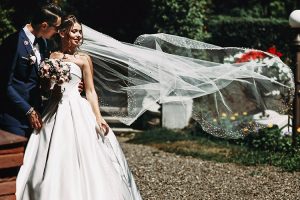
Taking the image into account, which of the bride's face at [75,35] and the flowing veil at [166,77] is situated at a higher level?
the bride's face at [75,35]

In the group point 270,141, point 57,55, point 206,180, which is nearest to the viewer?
point 57,55

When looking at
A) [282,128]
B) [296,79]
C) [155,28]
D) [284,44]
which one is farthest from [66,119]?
[284,44]

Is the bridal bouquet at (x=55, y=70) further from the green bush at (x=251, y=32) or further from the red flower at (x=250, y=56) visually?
the green bush at (x=251, y=32)

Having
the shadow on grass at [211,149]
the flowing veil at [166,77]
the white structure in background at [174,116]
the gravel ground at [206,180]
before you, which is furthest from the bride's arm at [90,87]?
the white structure in background at [174,116]

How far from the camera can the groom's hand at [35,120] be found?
462 centimetres

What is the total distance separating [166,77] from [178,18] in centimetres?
652

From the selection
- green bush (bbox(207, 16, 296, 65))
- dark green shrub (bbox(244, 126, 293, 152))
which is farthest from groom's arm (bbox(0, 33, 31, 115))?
green bush (bbox(207, 16, 296, 65))

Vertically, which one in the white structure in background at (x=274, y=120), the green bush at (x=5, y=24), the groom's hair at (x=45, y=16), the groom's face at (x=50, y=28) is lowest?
the white structure in background at (x=274, y=120)

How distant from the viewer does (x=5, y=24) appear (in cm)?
1084

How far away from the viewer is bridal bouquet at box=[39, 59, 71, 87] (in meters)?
4.61

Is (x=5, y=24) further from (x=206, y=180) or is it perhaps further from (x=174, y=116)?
(x=206, y=180)

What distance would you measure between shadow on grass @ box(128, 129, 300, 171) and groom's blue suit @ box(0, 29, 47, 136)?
409 centimetres

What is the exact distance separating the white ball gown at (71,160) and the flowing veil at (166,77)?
32.9 inches

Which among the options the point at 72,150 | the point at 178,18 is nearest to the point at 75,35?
the point at 72,150
